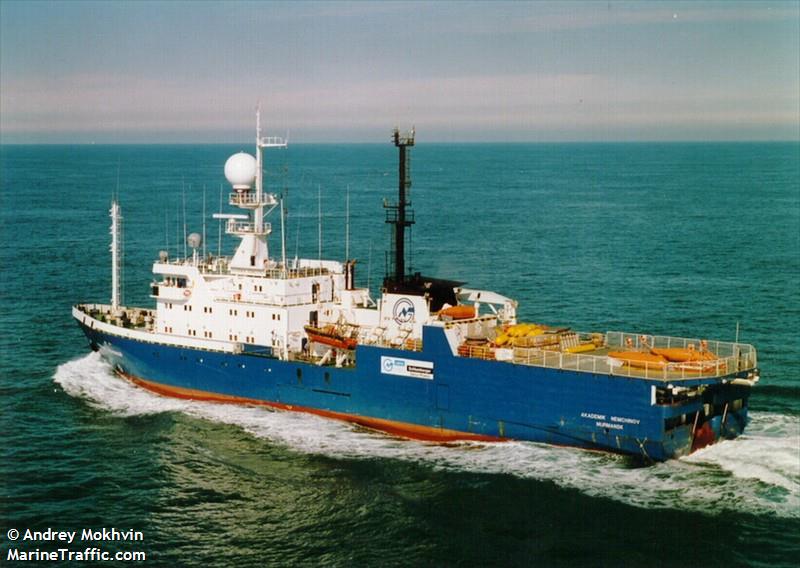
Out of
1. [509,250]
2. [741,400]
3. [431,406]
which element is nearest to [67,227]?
[509,250]

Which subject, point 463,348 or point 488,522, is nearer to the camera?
point 488,522

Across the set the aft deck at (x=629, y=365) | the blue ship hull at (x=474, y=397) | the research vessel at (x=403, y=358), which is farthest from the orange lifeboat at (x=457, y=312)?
the aft deck at (x=629, y=365)

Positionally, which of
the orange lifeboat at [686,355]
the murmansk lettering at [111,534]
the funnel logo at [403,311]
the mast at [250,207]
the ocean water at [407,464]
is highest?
the mast at [250,207]

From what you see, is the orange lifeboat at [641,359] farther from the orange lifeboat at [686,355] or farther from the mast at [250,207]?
the mast at [250,207]

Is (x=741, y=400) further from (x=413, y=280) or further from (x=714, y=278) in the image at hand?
(x=714, y=278)

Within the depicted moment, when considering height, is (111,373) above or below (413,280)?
below

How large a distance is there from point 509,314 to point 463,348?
4.17 m

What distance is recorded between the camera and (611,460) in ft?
100

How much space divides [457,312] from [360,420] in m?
5.25

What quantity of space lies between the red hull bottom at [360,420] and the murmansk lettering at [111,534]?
35.3ft

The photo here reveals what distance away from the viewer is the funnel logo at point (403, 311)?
3553 cm

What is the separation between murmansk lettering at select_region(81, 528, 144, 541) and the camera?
2578cm

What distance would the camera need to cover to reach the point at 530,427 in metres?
31.9

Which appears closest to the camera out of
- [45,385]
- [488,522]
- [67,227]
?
[488,522]
